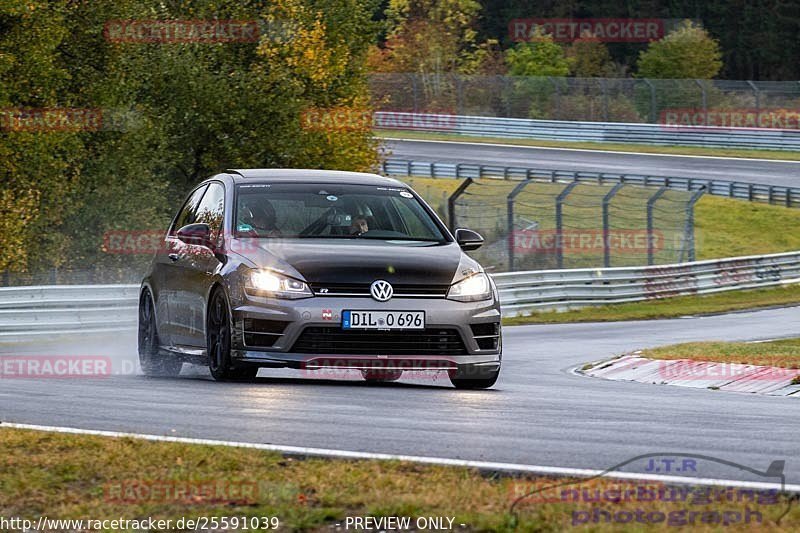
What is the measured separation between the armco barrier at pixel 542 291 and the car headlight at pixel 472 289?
454 inches

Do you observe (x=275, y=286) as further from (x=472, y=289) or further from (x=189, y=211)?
(x=189, y=211)

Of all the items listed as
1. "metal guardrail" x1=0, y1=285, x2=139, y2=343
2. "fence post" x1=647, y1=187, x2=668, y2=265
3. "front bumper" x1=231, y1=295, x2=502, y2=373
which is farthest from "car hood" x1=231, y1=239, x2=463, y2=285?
"fence post" x1=647, y1=187, x2=668, y2=265

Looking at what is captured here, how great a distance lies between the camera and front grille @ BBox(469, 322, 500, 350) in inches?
409

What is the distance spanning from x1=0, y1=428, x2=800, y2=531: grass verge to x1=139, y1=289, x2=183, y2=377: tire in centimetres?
543

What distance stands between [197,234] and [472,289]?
2.18 m

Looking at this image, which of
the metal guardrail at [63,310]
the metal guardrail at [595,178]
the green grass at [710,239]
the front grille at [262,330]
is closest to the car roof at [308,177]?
the front grille at [262,330]

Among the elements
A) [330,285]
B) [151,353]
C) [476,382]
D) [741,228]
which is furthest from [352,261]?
[741,228]

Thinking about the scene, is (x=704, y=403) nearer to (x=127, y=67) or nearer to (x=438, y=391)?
(x=438, y=391)

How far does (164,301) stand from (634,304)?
2041cm

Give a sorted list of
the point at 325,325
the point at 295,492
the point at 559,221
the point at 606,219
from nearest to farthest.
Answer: the point at 295,492
the point at 325,325
the point at 559,221
the point at 606,219

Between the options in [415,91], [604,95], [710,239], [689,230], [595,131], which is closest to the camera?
[689,230]

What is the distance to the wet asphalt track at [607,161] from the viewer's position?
170 ft

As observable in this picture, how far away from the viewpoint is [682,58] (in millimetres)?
76500

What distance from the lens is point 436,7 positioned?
8250cm
